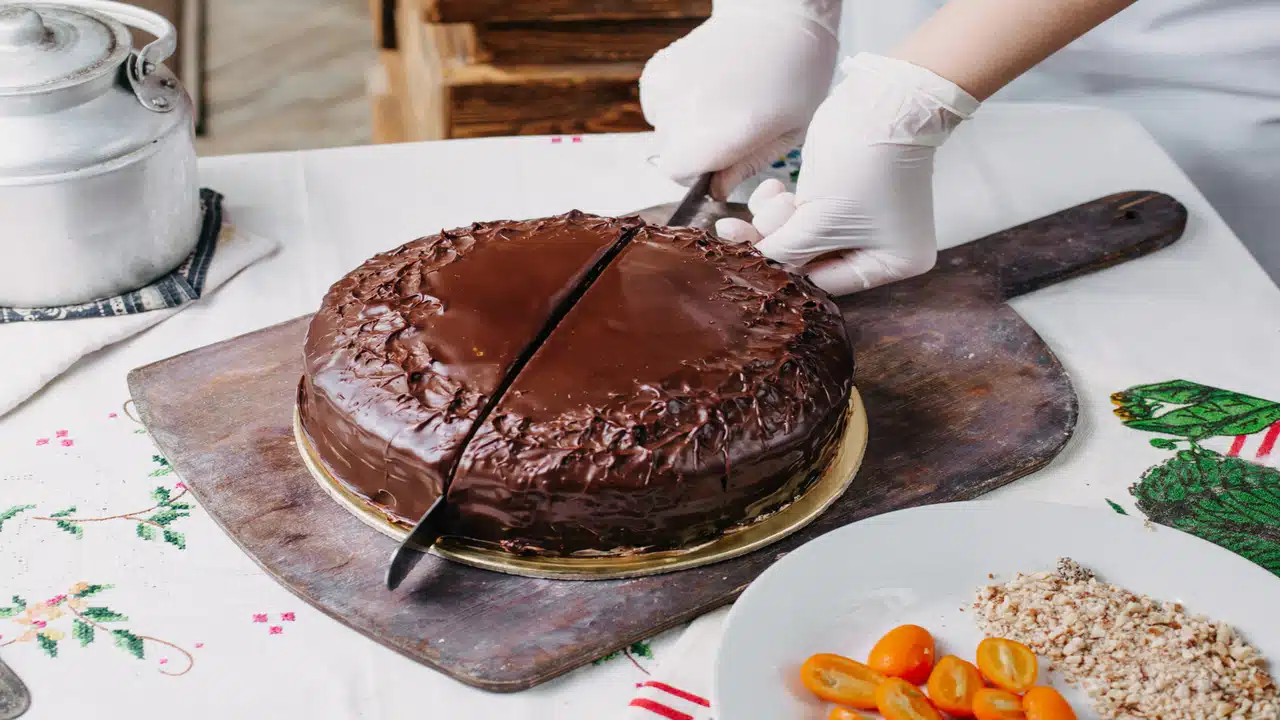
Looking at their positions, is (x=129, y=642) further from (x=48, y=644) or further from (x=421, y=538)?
(x=421, y=538)

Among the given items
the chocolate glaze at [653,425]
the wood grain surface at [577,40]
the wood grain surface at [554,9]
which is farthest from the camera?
the wood grain surface at [577,40]

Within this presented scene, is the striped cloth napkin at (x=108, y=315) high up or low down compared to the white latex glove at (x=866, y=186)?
down

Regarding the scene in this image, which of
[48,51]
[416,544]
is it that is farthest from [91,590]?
[48,51]

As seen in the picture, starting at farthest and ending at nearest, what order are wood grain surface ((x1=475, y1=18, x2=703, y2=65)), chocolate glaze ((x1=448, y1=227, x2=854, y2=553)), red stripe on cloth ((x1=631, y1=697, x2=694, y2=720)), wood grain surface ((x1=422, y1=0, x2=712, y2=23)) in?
1. wood grain surface ((x1=475, y1=18, x2=703, y2=65))
2. wood grain surface ((x1=422, y1=0, x2=712, y2=23))
3. chocolate glaze ((x1=448, y1=227, x2=854, y2=553))
4. red stripe on cloth ((x1=631, y1=697, x2=694, y2=720))

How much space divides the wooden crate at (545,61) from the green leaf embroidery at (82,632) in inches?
81.6

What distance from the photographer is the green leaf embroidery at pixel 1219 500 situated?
4.66ft

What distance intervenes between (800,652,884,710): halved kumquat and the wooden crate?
7.50ft

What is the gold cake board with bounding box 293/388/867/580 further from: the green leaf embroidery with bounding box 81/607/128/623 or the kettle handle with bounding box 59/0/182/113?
the kettle handle with bounding box 59/0/182/113

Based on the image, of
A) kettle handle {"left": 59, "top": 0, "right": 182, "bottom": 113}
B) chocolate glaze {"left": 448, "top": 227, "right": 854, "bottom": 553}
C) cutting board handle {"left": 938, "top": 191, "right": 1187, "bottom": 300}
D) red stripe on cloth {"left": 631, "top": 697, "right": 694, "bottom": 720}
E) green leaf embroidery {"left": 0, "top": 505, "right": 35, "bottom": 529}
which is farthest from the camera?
cutting board handle {"left": 938, "top": 191, "right": 1187, "bottom": 300}

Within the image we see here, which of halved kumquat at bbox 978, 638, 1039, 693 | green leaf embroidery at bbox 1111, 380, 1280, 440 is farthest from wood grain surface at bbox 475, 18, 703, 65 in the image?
halved kumquat at bbox 978, 638, 1039, 693

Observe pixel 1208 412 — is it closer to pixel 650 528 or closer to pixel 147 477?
pixel 650 528

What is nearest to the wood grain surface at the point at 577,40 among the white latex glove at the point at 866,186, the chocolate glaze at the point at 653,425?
the white latex glove at the point at 866,186

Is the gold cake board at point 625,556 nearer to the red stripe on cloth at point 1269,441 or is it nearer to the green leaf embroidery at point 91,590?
the green leaf embroidery at point 91,590

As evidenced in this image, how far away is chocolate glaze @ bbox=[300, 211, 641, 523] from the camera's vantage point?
1321 mm
